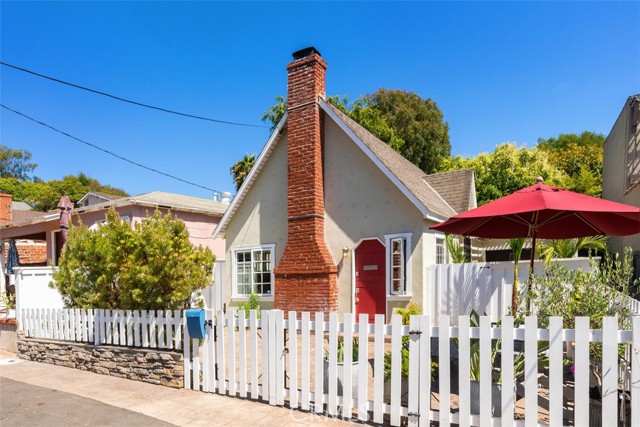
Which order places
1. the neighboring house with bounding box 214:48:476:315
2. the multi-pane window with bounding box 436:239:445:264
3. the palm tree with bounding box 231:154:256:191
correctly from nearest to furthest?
the neighboring house with bounding box 214:48:476:315 < the multi-pane window with bounding box 436:239:445:264 < the palm tree with bounding box 231:154:256:191

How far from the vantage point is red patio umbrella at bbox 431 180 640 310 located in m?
4.45

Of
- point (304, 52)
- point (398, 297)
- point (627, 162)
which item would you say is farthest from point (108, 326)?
point (627, 162)

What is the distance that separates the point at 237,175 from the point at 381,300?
1846cm

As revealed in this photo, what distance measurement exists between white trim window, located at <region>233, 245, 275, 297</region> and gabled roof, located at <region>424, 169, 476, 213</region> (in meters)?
6.06

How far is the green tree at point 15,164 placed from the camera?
67.6 metres

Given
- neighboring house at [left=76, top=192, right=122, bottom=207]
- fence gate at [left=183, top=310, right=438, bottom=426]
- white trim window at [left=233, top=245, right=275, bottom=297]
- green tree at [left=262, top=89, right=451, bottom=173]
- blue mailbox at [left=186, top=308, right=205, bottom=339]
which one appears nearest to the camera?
fence gate at [left=183, top=310, right=438, bottom=426]

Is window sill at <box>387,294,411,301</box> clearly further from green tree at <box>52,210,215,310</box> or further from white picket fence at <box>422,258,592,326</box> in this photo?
green tree at <box>52,210,215,310</box>

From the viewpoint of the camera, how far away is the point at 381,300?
1015cm

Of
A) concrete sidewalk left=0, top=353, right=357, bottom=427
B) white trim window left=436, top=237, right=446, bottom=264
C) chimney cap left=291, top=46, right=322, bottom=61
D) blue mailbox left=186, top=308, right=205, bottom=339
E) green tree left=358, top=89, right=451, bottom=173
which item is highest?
green tree left=358, top=89, right=451, bottom=173

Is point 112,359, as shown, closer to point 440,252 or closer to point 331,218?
point 331,218

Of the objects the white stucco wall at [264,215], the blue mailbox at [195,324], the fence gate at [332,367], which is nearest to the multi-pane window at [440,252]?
the white stucco wall at [264,215]

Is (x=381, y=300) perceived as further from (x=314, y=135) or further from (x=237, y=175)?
(x=237, y=175)

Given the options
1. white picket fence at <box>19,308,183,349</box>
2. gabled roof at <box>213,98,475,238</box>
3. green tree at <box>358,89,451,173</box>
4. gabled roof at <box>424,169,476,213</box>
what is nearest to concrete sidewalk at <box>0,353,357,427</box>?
white picket fence at <box>19,308,183,349</box>

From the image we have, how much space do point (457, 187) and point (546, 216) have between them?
24.4 ft
